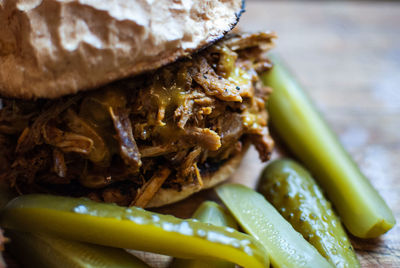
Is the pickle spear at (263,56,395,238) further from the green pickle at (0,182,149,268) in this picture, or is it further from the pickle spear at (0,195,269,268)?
the green pickle at (0,182,149,268)

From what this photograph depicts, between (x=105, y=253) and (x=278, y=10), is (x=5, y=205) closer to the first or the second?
(x=105, y=253)

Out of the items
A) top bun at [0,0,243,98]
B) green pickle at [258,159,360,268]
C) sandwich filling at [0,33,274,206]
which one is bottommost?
green pickle at [258,159,360,268]

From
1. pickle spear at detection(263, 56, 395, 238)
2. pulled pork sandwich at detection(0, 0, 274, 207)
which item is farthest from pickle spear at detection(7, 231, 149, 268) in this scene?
pickle spear at detection(263, 56, 395, 238)

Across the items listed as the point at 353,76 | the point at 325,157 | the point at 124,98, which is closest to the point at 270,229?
the point at 325,157

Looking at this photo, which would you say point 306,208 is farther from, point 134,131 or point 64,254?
point 64,254

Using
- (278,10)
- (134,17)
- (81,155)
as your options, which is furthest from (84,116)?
(278,10)

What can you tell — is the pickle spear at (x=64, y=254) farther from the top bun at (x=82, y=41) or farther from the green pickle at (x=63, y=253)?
the top bun at (x=82, y=41)
